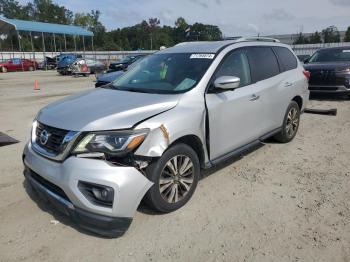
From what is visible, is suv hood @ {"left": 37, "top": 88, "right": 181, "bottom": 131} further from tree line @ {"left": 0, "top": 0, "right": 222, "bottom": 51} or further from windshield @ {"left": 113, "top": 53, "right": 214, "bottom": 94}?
tree line @ {"left": 0, "top": 0, "right": 222, "bottom": 51}

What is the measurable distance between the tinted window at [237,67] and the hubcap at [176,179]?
1.19 metres

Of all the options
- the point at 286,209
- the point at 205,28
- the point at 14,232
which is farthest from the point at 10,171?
the point at 205,28

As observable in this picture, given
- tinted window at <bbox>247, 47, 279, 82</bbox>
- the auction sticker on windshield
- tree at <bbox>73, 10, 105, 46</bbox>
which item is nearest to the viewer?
the auction sticker on windshield

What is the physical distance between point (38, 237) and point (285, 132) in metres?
4.40

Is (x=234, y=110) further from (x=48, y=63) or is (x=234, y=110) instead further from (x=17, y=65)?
(x=48, y=63)

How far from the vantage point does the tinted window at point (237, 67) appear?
4496 mm

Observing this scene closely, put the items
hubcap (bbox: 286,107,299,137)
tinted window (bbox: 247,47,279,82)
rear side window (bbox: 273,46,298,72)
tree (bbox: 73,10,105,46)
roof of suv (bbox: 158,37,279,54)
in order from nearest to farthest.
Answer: roof of suv (bbox: 158,37,279,54) → tinted window (bbox: 247,47,279,82) → rear side window (bbox: 273,46,298,72) → hubcap (bbox: 286,107,299,137) → tree (bbox: 73,10,105,46)

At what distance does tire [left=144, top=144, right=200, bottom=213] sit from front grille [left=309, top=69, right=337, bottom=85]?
8.32 metres

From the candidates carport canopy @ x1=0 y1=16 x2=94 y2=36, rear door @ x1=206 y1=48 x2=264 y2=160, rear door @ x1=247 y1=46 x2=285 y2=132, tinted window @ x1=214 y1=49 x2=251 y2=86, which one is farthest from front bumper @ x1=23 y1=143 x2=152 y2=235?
carport canopy @ x1=0 y1=16 x2=94 y2=36

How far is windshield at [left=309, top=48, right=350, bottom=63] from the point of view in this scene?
11922 mm

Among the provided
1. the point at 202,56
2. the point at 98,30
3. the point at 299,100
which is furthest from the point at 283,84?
the point at 98,30

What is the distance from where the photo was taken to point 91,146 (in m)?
3.26

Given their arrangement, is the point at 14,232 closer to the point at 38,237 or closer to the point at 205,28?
the point at 38,237

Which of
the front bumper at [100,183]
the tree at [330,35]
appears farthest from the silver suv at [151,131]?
the tree at [330,35]
